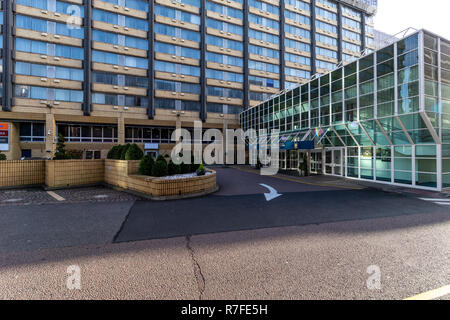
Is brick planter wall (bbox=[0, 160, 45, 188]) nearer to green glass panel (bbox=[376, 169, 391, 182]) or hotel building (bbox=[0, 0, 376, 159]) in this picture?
hotel building (bbox=[0, 0, 376, 159])

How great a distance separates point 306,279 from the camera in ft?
10.6

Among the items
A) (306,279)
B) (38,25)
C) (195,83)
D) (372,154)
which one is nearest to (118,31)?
(38,25)

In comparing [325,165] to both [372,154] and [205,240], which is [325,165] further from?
[205,240]

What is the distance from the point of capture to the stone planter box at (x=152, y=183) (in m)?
9.14

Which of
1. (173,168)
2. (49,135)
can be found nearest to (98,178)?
(173,168)

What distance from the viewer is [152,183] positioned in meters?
9.19

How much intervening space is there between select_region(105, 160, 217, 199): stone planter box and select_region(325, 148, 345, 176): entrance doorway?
1318cm

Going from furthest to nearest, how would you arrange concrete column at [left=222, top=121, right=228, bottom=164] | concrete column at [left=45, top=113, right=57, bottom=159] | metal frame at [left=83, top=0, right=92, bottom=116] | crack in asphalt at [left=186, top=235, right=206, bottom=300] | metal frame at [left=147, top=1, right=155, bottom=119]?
concrete column at [left=222, top=121, right=228, bottom=164] < metal frame at [left=147, top=1, right=155, bottom=119] < metal frame at [left=83, top=0, right=92, bottom=116] < concrete column at [left=45, top=113, right=57, bottom=159] < crack in asphalt at [left=186, top=235, right=206, bottom=300]

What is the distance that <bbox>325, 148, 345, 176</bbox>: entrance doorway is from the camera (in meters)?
18.4

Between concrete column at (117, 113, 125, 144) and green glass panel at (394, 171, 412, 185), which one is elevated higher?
concrete column at (117, 113, 125, 144)

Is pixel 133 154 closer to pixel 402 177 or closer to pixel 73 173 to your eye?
pixel 73 173

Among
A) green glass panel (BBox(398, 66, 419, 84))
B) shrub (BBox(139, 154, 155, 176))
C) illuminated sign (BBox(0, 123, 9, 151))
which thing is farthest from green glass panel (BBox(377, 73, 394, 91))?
illuminated sign (BBox(0, 123, 9, 151))

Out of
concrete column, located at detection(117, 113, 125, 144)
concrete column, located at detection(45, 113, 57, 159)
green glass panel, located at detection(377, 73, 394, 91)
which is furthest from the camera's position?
concrete column, located at detection(117, 113, 125, 144)

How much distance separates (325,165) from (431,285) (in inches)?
730
